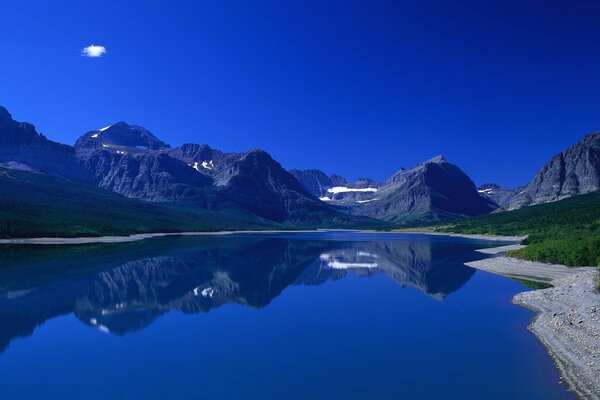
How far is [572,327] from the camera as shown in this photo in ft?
98.3

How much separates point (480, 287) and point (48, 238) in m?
125

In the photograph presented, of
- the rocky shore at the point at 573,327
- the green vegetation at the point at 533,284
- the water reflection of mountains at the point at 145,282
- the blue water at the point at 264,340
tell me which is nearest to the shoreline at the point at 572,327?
the rocky shore at the point at 573,327

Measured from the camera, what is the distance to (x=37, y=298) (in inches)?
1858

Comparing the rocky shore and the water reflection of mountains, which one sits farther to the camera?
the water reflection of mountains

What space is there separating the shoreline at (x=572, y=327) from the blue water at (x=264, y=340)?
91 cm

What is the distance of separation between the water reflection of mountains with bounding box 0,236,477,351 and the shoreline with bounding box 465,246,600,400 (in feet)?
41.0

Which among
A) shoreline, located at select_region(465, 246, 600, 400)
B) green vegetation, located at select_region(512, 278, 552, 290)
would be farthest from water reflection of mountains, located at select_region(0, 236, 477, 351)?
shoreline, located at select_region(465, 246, 600, 400)

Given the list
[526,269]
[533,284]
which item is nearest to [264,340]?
[533,284]

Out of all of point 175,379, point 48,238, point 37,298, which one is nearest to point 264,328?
point 175,379

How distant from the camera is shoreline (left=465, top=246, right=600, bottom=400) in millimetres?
21914

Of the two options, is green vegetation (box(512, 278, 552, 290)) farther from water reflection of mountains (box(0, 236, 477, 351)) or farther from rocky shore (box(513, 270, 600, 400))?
water reflection of mountains (box(0, 236, 477, 351))

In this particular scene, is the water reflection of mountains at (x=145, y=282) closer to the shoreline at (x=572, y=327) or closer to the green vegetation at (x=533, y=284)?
the green vegetation at (x=533, y=284)

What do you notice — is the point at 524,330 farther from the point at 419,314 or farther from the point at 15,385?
the point at 15,385

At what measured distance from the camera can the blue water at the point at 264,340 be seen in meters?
22.1
